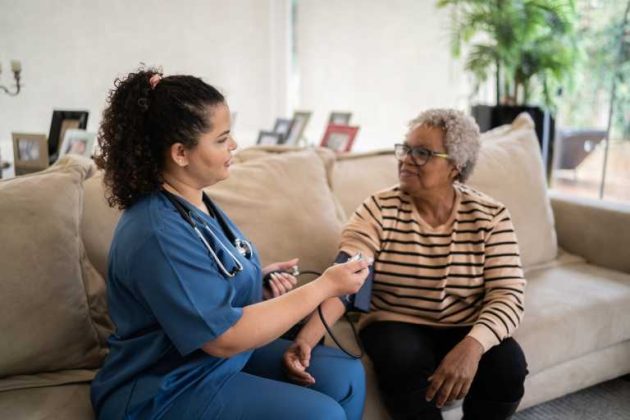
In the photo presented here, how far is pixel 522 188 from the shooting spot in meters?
2.05

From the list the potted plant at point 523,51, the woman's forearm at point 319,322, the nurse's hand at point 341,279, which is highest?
the potted plant at point 523,51

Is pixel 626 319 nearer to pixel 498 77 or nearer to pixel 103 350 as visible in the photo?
pixel 103 350

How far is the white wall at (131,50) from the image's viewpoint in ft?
10.7

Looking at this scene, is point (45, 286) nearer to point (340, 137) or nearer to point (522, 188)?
point (340, 137)

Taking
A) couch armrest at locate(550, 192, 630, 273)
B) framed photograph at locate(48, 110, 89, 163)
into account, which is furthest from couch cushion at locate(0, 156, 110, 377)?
couch armrest at locate(550, 192, 630, 273)

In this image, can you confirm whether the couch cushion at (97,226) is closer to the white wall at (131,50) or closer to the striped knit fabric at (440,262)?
the striped knit fabric at (440,262)

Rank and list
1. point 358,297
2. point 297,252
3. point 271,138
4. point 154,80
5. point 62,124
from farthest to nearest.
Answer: point 271,138 < point 62,124 < point 297,252 < point 358,297 < point 154,80

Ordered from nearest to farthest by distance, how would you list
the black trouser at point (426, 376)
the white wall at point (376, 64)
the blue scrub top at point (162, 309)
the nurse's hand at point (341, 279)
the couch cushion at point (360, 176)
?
the blue scrub top at point (162, 309)
the nurse's hand at point (341, 279)
the black trouser at point (426, 376)
the couch cushion at point (360, 176)
the white wall at point (376, 64)

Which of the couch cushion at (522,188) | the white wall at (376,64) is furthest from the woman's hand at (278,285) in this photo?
the white wall at (376,64)

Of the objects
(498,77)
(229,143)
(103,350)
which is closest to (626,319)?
(229,143)

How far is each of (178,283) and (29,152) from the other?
1422mm

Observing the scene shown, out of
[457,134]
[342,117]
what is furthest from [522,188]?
[342,117]

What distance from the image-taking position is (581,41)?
349 centimetres

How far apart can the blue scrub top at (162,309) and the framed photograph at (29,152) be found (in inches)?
46.4
